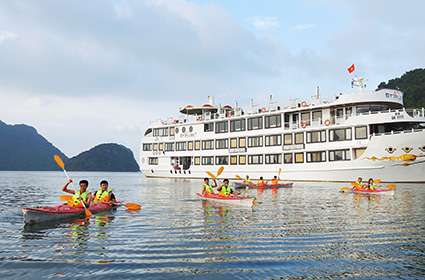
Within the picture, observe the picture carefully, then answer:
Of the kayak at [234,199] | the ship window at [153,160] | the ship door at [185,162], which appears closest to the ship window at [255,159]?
the ship door at [185,162]

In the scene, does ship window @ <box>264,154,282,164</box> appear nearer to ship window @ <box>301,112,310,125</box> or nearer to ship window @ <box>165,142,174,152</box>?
ship window @ <box>301,112,310,125</box>

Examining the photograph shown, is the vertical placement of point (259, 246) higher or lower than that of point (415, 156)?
lower

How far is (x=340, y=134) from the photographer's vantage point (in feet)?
135

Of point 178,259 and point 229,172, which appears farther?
point 229,172

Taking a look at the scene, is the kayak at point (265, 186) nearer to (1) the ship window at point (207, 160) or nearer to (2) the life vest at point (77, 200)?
(1) the ship window at point (207, 160)

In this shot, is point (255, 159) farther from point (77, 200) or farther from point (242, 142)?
point (77, 200)

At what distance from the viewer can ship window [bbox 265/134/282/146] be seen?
153 ft

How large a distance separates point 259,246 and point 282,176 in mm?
35714

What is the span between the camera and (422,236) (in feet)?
40.3

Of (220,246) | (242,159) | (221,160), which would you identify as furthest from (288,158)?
(220,246)

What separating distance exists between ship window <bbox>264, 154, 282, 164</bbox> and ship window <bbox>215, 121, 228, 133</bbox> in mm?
7513

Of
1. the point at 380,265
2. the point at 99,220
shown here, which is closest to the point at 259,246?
the point at 380,265

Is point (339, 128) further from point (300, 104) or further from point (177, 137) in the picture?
point (177, 137)

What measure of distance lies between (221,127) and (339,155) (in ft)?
56.6
